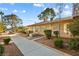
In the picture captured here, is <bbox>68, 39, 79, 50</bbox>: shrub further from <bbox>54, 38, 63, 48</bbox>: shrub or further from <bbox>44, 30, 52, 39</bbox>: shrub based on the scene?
<bbox>44, 30, 52, 39</bbox>: shrub

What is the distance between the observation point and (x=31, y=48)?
12.1 feet

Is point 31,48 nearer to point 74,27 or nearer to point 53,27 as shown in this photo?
point 53,27

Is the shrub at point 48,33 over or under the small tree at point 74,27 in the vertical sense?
under

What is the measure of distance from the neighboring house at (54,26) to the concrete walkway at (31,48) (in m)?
0.27

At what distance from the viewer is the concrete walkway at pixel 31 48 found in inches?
142

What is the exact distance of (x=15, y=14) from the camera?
367 centimetres

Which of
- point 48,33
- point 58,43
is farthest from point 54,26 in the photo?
point 58,43

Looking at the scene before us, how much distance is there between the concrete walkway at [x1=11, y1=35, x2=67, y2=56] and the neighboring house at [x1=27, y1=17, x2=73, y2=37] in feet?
0.88

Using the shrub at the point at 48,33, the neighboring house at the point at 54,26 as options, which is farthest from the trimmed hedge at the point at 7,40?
the shrub at the point at 48,33

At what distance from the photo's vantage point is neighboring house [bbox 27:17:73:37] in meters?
3.62

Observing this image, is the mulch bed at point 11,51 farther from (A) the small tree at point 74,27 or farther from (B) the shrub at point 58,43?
(A) the small tree at point 74,27

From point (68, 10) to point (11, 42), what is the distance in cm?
127

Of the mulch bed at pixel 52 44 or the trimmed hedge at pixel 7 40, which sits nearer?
the mulch bed at pixel 52 44

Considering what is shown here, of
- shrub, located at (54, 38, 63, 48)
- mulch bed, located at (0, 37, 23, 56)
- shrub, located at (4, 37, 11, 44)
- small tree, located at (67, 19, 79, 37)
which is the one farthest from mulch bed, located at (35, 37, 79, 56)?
shrub, located at (4, 37, 11, 44)
